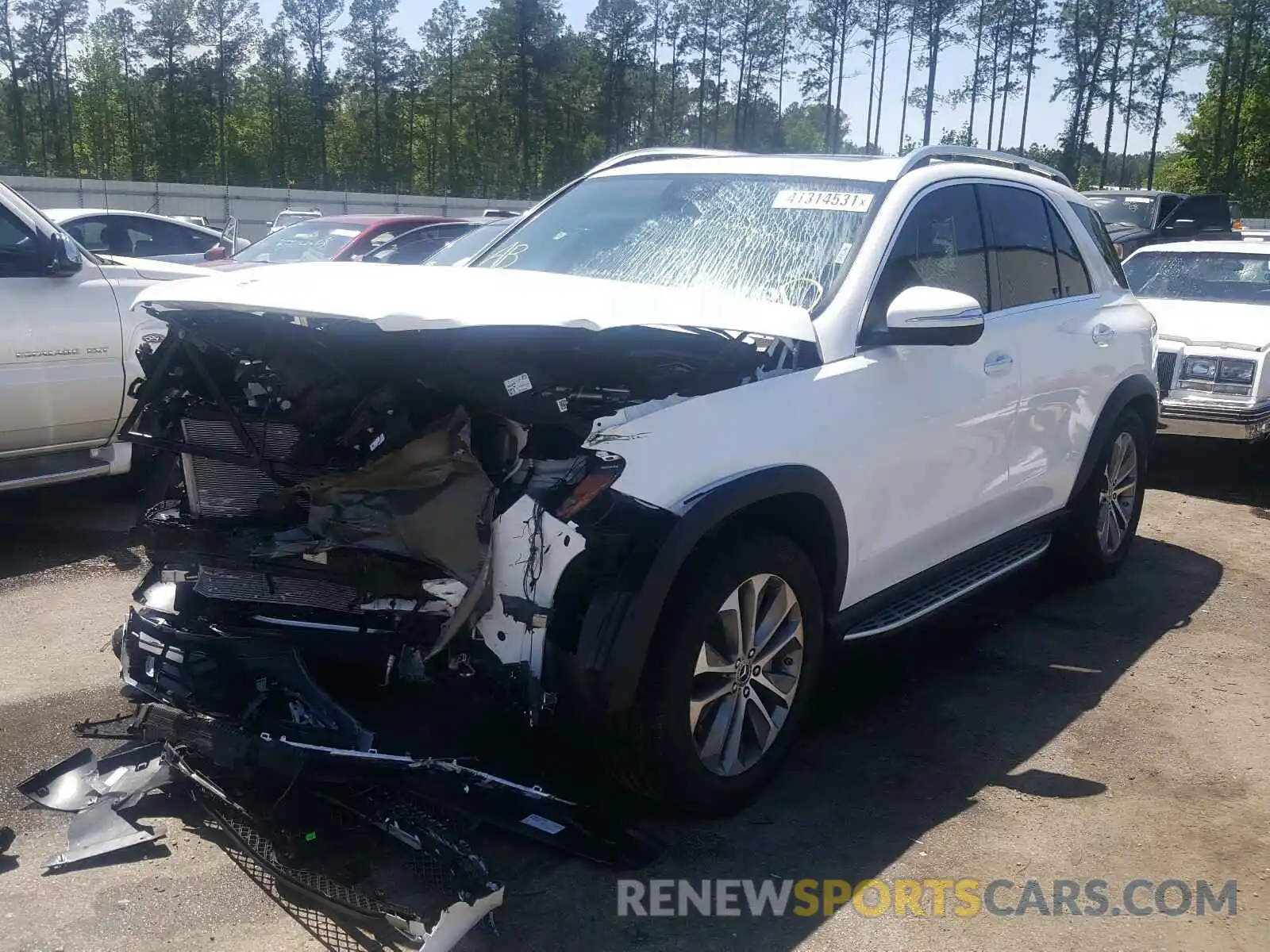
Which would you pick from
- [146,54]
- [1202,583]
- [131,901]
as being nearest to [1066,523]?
[1202,583]

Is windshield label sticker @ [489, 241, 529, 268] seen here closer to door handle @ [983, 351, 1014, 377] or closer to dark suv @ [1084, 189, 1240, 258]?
door handle @ [983, 351, 1014, 377]

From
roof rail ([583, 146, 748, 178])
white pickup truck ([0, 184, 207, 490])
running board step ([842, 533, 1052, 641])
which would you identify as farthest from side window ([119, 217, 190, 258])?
running board step ([842, 533, 1052, 641])

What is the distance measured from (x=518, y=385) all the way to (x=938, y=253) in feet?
6.92

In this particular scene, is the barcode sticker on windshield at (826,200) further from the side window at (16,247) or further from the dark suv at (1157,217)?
the dark suv at (1157,217)

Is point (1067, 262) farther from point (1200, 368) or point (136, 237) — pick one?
point (136, 237)

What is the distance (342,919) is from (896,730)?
2.15m

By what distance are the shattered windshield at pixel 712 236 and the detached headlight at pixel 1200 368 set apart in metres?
5.06

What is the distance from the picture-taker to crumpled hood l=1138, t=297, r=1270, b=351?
27.2 ft

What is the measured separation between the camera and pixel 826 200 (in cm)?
429

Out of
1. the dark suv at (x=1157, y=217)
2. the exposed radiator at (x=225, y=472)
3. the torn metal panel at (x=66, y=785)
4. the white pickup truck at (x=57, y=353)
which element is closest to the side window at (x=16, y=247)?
the white pickup truck at (x=57, y=353)

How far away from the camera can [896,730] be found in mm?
4273

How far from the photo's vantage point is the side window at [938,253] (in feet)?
13.4

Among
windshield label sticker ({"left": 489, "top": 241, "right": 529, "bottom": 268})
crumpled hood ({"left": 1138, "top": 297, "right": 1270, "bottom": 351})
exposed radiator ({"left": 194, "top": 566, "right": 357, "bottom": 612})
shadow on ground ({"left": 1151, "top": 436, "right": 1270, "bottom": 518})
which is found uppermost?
windshield label sticker ({"left": 489, "top": 241, "right": 529, "bottom": 268})

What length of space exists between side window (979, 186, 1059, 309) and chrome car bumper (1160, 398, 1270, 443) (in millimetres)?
3280
